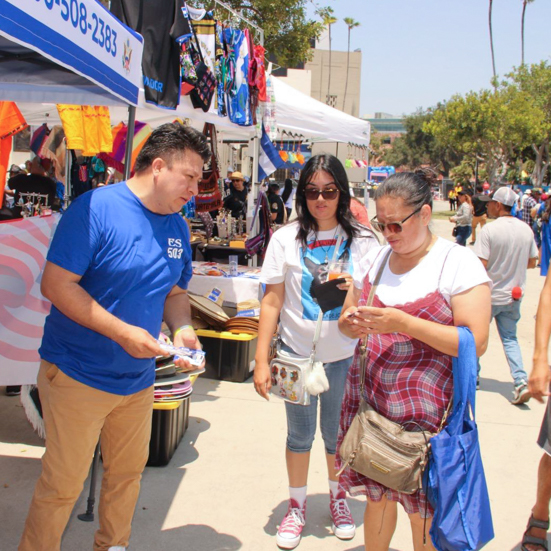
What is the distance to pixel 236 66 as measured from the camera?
22.0 feet

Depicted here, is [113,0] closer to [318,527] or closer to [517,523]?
[318,527]

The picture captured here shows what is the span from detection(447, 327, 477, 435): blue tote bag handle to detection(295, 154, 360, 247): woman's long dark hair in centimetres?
107

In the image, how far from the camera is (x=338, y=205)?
3172 millimetres

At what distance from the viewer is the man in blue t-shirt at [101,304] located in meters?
2.26

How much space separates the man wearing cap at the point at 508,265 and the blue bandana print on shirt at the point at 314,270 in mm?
3153

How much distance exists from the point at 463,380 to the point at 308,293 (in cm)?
103

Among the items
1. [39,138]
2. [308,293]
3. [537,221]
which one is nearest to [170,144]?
[308,293]

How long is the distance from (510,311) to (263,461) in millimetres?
3077

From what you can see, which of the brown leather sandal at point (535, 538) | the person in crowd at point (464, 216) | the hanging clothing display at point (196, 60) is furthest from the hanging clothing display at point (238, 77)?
the person in crowd at point (464, 216)

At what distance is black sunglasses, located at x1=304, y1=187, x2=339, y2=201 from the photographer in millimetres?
3076

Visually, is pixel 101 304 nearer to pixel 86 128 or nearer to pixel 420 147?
pixel 86 128

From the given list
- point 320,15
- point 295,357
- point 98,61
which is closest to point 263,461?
point 295,357

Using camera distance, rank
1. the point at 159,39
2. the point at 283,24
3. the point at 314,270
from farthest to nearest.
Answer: the point at 283,24, the point at 159,39, the point at 314,270

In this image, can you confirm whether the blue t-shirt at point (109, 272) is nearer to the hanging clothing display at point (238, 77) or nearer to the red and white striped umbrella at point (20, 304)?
the red and white striped umbrella at point (20, 304)
